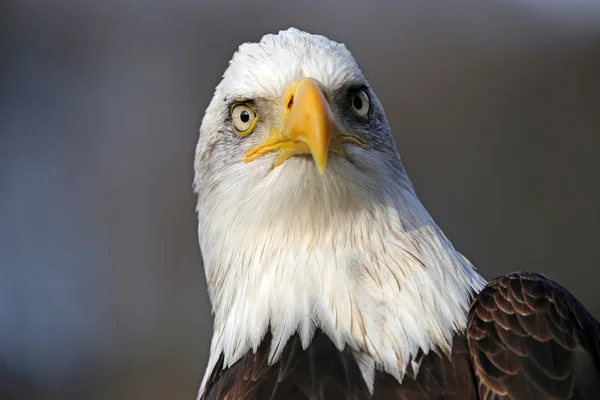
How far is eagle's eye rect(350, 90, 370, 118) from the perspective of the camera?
2584mm

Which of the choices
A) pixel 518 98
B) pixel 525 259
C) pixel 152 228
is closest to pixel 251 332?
pixel 525 259

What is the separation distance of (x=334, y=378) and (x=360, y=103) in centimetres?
97

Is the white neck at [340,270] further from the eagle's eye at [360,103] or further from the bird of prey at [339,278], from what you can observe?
the eagle's eye at [360,103]

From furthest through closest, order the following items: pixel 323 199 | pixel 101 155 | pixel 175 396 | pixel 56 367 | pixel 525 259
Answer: pixel 101 155
pixel 56 367
pixel 175 396
pixel 525 259
pixel 323 199

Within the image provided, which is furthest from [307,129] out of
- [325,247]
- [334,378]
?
[334,378]

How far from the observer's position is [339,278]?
234cm

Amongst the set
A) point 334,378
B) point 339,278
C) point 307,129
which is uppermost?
point 307,129

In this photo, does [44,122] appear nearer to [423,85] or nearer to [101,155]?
[101,155]

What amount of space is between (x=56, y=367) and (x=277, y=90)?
726 cm

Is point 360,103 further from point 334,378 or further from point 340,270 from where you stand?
point 334,378

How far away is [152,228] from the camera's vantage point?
A: 9.02m

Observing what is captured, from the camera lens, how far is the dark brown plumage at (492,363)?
2.05m

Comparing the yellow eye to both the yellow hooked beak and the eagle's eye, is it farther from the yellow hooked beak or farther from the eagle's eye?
the eagle's eye

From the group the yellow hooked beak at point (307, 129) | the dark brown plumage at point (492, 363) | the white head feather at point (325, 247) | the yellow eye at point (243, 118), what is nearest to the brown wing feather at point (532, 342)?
the dark brown plumage at point (492, 363)
